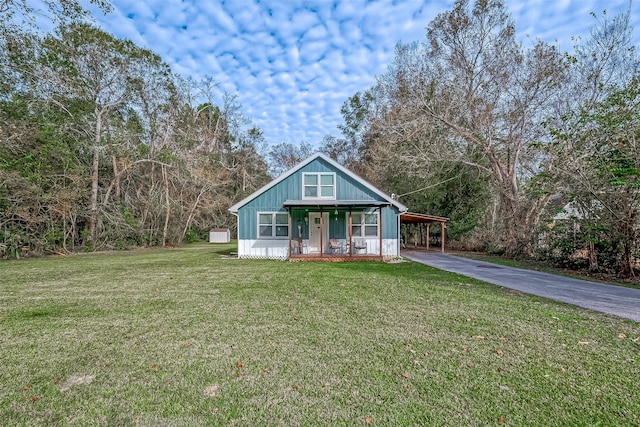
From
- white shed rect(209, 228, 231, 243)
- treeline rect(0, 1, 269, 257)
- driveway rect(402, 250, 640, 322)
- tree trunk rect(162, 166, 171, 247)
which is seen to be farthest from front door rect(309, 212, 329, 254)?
white shed rect(209, 228, 231, 243)

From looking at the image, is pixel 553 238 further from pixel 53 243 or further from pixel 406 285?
pixel 53 243

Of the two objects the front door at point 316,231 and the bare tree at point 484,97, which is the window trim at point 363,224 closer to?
the front door at point 316,231

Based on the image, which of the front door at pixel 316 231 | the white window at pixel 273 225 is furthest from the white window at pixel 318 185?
the white window at pixel 273 225

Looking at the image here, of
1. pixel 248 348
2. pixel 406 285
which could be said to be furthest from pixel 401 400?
pixel 406 285

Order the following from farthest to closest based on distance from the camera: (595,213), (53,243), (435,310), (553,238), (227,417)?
1. (53,243)
2. (553,238)
3. (595,213)
4. (435,310)
5. (227,417)

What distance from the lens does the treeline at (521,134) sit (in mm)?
9445

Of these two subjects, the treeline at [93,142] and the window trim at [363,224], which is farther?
the window trim at [363,224]

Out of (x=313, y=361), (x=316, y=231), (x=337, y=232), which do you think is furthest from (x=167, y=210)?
(x=313, y=361)

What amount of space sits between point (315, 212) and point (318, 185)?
1318 millimetres

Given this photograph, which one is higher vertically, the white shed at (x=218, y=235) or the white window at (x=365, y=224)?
the white window at (x=365, y=224)

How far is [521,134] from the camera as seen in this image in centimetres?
1596

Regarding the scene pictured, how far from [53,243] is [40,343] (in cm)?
1552

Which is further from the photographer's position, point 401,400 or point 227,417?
point 401,400

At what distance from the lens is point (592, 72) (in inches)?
527
